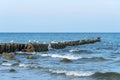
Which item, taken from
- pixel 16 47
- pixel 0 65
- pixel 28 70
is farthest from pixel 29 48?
pixel 28 70

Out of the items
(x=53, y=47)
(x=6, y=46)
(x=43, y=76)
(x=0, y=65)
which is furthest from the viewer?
(x=53, y=47)

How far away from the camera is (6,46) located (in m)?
49.0

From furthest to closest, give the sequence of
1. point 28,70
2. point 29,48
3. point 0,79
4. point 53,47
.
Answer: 1. point 53,47
2. point 29,48
3. point 28,70
4. point 0,79

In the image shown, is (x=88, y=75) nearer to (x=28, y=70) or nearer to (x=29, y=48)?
(x=28, y=70)

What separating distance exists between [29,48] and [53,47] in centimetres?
1096

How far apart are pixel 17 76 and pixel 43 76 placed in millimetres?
1685

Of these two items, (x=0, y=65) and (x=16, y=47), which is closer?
(x=0, y=65)

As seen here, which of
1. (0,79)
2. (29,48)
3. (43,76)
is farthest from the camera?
(29,48)

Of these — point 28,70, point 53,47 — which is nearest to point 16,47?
point 53,47

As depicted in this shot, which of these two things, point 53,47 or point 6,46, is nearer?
point 6,46

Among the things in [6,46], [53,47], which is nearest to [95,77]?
[6,46]

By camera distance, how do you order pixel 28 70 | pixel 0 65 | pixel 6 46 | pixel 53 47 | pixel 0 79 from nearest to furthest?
pixel 0 79
pixel 28 70
pixel 0 65
pixel 6 46
pixel 53 47

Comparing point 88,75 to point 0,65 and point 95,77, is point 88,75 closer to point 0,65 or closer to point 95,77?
point 95,77

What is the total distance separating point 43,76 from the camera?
2642 centimetres
